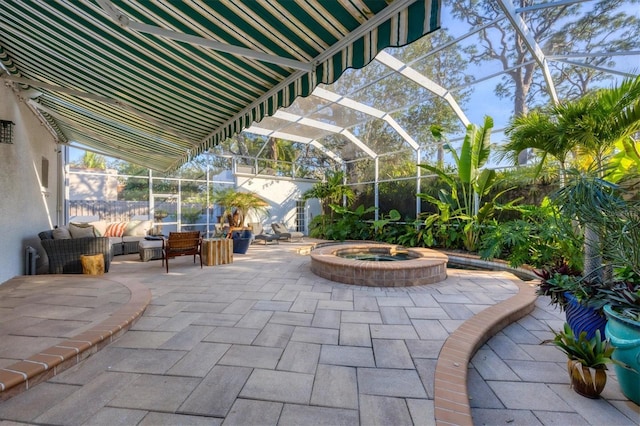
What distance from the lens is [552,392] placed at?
219cm

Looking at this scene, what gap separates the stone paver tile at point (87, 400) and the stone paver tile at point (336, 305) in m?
2.43

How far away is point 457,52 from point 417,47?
957 mm

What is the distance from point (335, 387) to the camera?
2182 millimetres

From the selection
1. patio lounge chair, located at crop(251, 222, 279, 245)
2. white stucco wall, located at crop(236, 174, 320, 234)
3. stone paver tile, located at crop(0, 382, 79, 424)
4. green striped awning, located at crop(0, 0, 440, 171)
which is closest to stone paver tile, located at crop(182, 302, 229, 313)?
stone paver tile, located at crop(0, 382, 79, 424)

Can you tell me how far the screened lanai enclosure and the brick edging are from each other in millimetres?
2528

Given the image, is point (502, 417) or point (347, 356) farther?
point (347, 356)

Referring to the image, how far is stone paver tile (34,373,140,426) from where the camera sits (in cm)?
182

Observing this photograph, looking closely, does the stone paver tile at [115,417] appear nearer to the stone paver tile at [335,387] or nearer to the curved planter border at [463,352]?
the stone paver tile at [335,387]

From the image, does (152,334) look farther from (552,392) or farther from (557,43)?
(557,43)

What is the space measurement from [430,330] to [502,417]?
4.26 feet

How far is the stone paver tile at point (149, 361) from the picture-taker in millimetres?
2393

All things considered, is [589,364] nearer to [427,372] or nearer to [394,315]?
[427,372]

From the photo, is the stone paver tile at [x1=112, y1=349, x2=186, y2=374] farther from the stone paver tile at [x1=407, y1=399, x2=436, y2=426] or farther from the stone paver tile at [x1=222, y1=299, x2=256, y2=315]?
the stone paver tile at [x1=407, y1=399, x2=436, y2=426]

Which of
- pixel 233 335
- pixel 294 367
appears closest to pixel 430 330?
pixel 294 367
